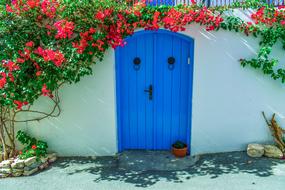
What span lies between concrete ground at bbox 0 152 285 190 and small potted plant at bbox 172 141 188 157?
0.40m

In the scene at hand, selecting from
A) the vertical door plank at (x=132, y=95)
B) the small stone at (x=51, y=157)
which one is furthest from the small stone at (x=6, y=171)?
the vertical door plank at (x=132, y=95)

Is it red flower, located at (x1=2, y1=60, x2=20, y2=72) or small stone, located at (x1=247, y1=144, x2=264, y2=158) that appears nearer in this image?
red flower, located at (x1=2, y1=60, x2=20, y2=72)

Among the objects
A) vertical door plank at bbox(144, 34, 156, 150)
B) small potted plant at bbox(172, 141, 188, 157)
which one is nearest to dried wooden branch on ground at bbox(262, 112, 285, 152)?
small potted plant at bbox(172, 141, 188, 157)

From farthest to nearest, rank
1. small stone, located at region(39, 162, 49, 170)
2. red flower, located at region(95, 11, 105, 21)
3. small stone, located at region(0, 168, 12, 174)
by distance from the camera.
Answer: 1. small stone, located at region(39, 162, 49, 170)
2. small stone, located at region(0, 168, 12, 174)
3. red flower, located at region(95, 11, 105, 21)

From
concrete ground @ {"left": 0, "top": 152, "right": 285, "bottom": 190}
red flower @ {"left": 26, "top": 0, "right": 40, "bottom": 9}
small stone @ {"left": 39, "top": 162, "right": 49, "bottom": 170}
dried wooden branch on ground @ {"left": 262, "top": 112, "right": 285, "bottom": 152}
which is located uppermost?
red flower @ {"left": 26, "top": 0, "right": 40, "bottom": 9}

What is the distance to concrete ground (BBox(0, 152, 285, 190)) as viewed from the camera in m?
6.05

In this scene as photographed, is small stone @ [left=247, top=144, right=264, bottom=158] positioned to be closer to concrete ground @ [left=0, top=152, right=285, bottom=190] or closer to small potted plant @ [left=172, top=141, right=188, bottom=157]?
concrete ground @ [left=0, top=152, right=285, bottom=190]

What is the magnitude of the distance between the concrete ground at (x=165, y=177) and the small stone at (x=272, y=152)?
0.15 metres

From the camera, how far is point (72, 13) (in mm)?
6430

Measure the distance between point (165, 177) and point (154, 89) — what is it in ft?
6.20

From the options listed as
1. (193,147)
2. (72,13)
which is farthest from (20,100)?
(193,147)

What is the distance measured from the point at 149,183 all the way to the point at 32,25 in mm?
3764

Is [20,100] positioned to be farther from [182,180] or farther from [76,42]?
[182,180]

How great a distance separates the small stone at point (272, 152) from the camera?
6988 millimetres
